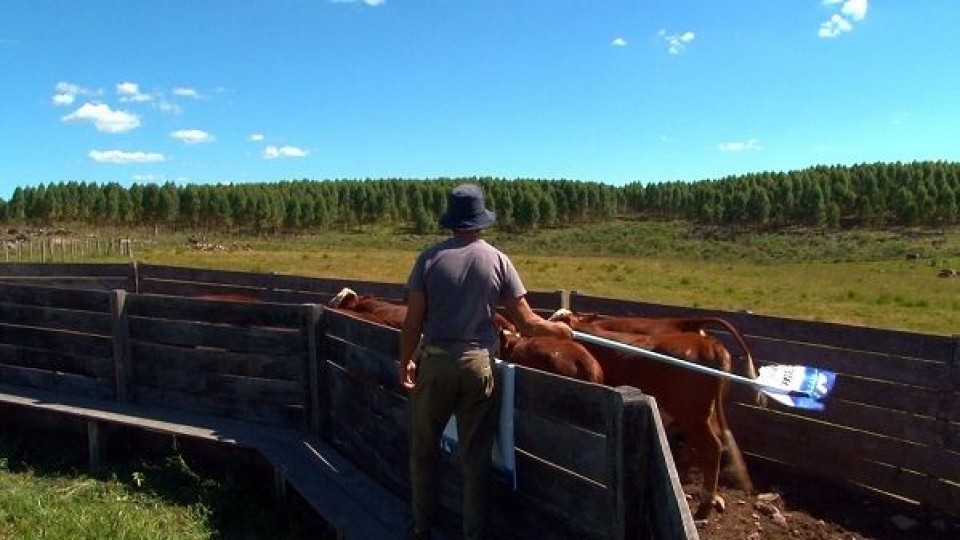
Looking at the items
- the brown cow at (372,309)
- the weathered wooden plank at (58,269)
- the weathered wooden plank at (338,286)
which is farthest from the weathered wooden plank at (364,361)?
the weathered wooden plank at (58,269)

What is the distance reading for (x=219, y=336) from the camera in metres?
7.32

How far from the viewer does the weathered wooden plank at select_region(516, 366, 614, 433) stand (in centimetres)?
386

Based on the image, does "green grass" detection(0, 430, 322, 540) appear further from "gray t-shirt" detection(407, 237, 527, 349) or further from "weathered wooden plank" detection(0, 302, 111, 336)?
"gray t-shirt" detection(407, 237, 527, 349)

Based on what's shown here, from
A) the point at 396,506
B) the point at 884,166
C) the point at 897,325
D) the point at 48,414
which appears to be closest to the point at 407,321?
the point at 396,506

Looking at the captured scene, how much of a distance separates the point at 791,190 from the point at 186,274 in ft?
259

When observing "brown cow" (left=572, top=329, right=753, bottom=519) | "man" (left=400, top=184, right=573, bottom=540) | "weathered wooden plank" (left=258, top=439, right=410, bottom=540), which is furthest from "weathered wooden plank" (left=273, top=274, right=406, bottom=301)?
"man" (left=400, top=184, right=573, bottom=540)

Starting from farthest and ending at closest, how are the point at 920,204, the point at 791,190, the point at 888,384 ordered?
the point at 791,190 → the point at 920,204 → the point at 888,384

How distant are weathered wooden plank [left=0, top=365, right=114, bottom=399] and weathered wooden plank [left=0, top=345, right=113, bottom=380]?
0.05 m

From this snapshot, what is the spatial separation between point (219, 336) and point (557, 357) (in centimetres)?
313

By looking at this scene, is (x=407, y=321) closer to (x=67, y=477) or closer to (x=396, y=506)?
(x=396, y=506)

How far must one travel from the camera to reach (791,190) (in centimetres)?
8319

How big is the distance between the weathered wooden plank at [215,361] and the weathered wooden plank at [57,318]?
0.49 m

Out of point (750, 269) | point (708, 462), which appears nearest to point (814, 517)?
point (708, 462)

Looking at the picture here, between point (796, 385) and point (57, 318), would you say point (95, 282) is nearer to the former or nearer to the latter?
point (57, 318)
